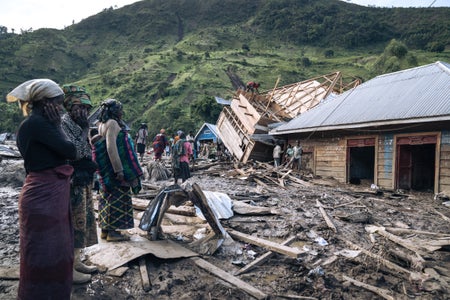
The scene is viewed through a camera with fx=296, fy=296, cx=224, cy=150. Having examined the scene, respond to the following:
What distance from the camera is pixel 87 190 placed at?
340cm

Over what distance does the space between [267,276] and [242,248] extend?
0.78 metres

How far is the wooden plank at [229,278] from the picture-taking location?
314cm

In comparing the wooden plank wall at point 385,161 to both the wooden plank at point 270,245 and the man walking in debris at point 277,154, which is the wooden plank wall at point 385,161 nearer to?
the man walking in debris at point 277,154

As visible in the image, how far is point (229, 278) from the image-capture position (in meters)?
3.40

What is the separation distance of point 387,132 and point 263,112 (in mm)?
7244

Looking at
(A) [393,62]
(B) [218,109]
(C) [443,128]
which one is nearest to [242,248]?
(C) [443,128]

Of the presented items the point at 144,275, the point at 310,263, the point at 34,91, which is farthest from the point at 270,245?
the point at 34,91

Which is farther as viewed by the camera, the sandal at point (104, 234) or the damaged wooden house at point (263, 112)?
the damaged wooden house at point (263, 112)

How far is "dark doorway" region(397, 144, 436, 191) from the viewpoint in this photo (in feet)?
35.5

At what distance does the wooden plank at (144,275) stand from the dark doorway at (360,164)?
1101 cm

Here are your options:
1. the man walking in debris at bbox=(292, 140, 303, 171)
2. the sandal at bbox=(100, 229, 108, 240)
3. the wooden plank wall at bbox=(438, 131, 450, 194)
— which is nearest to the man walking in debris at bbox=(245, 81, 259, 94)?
the man walking in debris at bbox=(292, 140, 303, 171)

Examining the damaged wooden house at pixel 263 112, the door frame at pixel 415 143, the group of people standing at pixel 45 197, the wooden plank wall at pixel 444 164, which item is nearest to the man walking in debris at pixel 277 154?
the damaged wooden house at pixel 263 112

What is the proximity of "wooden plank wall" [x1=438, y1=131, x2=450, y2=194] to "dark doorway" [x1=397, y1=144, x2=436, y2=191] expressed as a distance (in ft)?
4.30

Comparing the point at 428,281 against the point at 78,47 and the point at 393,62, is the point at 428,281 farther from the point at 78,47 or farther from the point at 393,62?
the point at 78,47
